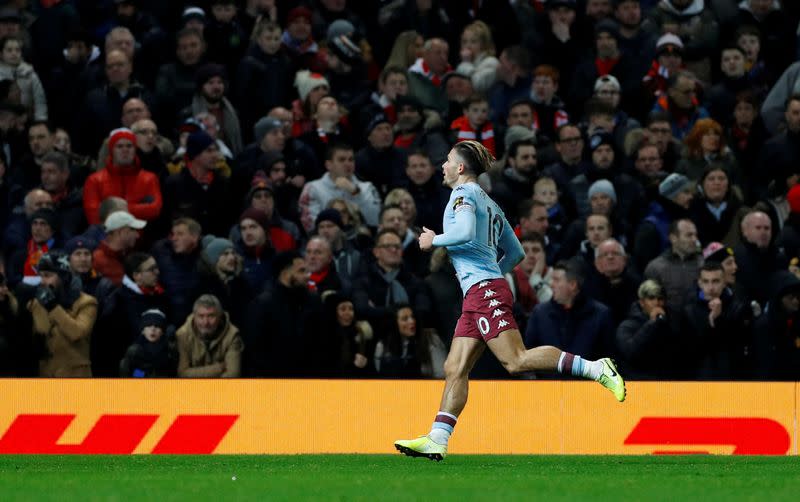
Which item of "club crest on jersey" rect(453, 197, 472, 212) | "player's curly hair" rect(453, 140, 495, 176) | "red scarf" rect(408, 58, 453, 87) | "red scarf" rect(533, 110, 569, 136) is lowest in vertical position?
"club crest on jersey" rect(453, 197, 472, 212)

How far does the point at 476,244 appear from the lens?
11531 millimetres

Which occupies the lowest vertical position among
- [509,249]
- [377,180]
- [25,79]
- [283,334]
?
[283,334]

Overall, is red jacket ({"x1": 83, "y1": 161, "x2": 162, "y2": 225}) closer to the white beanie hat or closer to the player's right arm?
the white beanie hat

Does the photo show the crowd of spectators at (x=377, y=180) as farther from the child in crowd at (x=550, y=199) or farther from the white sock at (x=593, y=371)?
the white sock at (x=593, y=371)

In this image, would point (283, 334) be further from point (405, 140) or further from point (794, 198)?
point (794, 198)

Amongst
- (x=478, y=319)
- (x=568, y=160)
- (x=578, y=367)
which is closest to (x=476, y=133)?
(x=568, y=160)

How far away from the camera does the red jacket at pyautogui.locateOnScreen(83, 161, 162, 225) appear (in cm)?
1731

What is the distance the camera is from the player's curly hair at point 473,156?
1154cm

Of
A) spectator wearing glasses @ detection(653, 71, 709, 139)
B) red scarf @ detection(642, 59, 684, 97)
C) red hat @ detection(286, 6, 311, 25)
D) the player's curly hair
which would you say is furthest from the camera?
red scarf @ detection(642, 59, 684, 97)

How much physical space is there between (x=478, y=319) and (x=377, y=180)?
7369 mm

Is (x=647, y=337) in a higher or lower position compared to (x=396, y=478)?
higher

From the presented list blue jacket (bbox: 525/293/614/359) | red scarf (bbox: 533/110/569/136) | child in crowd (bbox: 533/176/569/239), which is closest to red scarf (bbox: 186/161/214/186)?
child in crowd (bbox: 533/176/569/239)

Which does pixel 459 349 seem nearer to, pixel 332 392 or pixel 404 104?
pixel 332 392

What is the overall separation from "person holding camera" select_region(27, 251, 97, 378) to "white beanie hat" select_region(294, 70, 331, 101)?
4.93 m
